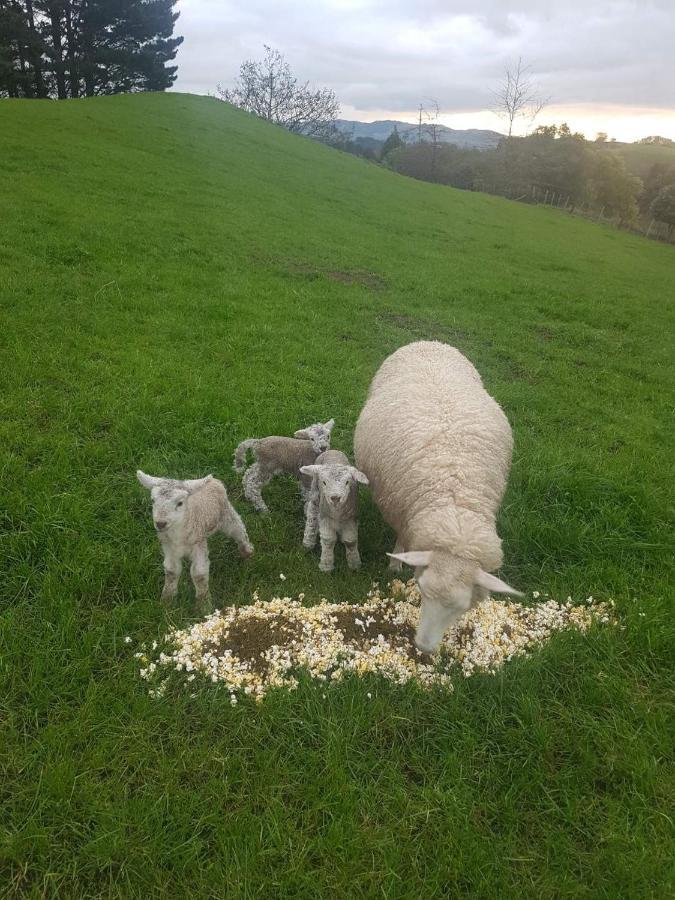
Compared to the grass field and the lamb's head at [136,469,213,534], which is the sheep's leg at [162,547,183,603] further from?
the lamb's head at [136,469,213,534]

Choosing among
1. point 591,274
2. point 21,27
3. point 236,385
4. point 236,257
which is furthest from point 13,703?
point 21,27

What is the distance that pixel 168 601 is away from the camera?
3.94 metres

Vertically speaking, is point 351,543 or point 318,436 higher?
point 318,436

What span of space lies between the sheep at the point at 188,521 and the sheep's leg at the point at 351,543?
3.04ft

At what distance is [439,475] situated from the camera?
159 inches

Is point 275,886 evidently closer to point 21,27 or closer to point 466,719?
point 466,719

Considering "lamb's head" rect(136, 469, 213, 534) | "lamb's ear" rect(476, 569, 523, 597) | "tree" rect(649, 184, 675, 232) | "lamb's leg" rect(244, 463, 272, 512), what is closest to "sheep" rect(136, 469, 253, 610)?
"lamb's head" rect(136, 469, 213, 534)

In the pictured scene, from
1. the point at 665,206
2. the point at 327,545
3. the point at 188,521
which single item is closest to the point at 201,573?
the point at 188,521

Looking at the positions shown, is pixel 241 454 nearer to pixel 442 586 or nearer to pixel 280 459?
pixel 280 459

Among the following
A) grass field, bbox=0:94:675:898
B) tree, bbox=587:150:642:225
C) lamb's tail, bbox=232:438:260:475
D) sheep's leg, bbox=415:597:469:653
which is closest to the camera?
grass field, bbox=0:94:675:898

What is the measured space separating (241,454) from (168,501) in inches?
76.2

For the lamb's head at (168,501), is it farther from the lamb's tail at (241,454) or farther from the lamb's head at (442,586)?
the lamb's tail at (241,454)

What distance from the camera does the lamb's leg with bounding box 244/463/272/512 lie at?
5.12m

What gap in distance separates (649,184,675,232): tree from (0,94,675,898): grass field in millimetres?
42930
